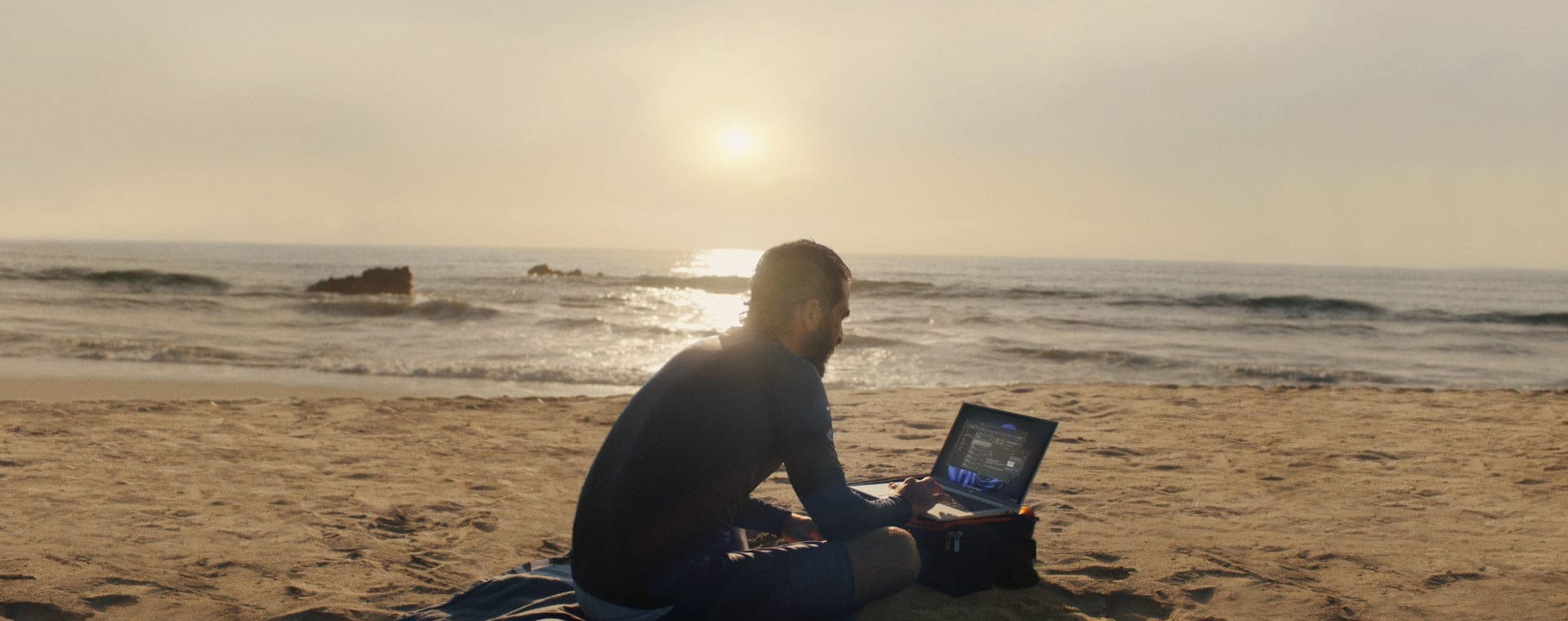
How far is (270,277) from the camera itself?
40.8m

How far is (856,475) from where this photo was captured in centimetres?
620

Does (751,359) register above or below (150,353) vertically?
above

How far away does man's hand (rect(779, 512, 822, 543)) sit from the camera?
333 centimetres

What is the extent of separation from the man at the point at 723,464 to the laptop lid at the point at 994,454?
80cm

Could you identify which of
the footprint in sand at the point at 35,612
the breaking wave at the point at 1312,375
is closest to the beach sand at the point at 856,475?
the footprint in sand at the point at 35,612

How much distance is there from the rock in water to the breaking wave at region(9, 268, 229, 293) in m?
4.83

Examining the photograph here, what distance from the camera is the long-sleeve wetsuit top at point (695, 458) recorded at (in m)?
2.69

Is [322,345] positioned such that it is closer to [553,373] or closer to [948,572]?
[553,373]

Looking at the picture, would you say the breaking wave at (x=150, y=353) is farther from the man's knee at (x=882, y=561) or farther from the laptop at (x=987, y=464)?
the man's knee at (x=882, y=561)

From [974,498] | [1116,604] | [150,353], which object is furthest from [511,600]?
[150,353]

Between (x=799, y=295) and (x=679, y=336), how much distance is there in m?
16.4

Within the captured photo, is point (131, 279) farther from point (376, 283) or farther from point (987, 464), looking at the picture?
point (987, 464)

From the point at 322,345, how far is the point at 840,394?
10056 mm

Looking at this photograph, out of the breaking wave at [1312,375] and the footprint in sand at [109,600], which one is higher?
the footprint in sand at [109,600]
